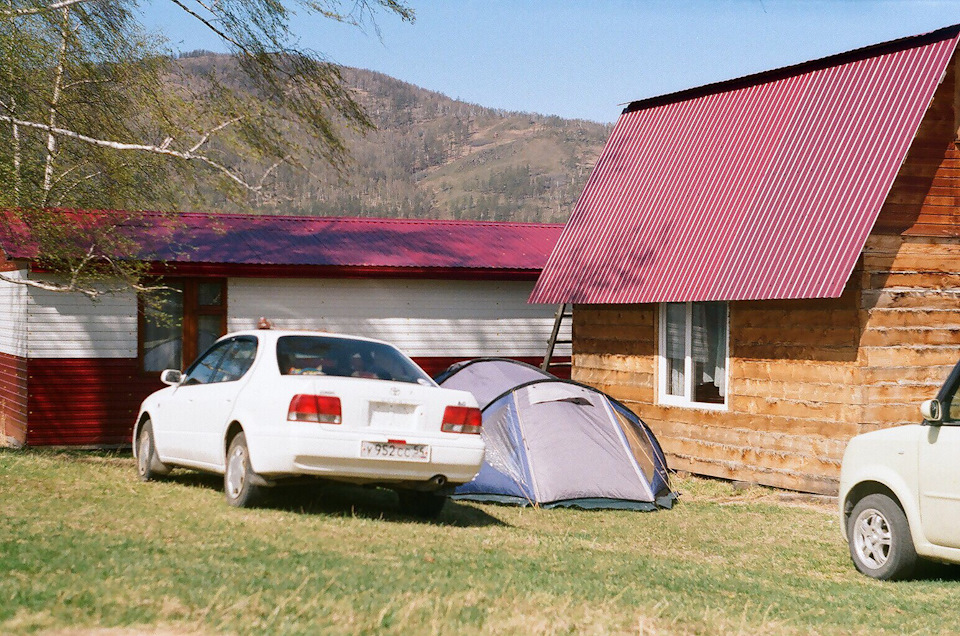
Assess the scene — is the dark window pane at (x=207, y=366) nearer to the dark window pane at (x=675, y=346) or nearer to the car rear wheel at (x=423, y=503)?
the car rear wheel at (x=423, y=503)

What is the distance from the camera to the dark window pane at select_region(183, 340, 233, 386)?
11.0 metres

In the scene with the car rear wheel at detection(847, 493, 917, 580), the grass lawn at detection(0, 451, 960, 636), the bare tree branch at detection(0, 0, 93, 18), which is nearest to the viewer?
the grass lawn at detection(0, 451, 960, 636)

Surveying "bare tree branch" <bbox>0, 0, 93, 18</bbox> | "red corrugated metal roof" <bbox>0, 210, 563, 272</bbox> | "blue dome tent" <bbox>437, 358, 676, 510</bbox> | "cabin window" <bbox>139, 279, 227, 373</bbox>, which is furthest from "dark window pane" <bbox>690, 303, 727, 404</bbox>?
"bare tree branch" <bbox>0, 0, 93, 18</bbox>

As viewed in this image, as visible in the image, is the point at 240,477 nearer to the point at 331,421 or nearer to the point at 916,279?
the point at 331,421

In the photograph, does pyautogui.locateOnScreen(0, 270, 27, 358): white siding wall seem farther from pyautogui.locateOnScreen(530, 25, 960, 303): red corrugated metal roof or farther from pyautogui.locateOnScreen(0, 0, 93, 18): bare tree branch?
pyautogui.locateOnScreen(530, 25, 960, 303): red corrugated metal roof

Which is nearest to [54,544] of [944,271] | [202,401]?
[202,401]

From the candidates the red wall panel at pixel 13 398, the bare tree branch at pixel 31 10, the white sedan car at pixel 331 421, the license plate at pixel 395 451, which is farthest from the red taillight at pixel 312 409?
the red wall panel at pixel 13 398

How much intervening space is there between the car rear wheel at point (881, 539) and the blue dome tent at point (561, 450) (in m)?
3.80

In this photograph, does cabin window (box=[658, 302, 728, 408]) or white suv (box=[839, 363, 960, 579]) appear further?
cabin window (box=[658, 302, 728, 408])

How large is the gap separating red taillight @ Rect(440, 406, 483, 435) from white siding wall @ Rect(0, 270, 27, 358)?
10.4m

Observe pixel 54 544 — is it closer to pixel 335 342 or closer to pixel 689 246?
pixel 335 342

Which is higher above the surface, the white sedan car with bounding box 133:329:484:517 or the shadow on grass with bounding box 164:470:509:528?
the white sedan car with bounding box 133:329:484:517

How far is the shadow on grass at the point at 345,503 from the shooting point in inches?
401

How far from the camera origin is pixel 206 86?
15.9 m
